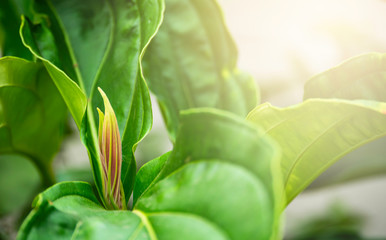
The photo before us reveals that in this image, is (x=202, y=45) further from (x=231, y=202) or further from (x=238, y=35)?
(x=238, y=35)

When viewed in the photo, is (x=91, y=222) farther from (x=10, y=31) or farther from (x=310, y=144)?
(x=10, y=31)

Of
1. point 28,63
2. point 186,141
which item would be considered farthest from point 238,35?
point 186,141

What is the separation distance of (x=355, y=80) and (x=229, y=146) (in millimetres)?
184

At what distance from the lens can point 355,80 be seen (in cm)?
34

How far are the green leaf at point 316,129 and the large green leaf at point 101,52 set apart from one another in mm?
111

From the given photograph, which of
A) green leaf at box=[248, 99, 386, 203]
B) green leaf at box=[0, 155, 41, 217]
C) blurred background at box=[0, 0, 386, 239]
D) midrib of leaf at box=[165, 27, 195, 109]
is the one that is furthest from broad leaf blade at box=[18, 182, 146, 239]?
blurred background at box=[0, 0, 386, 239]

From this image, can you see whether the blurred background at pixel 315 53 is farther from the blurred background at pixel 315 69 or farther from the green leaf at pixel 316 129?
the green leaf at pixel 316 129

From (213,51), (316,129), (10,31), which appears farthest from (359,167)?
(10,31)

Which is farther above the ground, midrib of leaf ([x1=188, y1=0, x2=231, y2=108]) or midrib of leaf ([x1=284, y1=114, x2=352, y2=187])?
midrib of leaf ([x1=188, y1=0, x2=231, y2=108])

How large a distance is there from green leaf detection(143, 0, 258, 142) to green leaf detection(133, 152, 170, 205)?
5.4 inches

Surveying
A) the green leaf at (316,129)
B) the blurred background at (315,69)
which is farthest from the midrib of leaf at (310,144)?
the blurred background at (315,69)

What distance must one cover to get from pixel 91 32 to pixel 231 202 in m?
0.30

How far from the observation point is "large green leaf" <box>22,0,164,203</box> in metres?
0.34

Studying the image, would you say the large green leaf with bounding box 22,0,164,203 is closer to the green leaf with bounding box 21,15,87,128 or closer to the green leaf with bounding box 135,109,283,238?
the green leaf with bounding box 21,15,87,128
